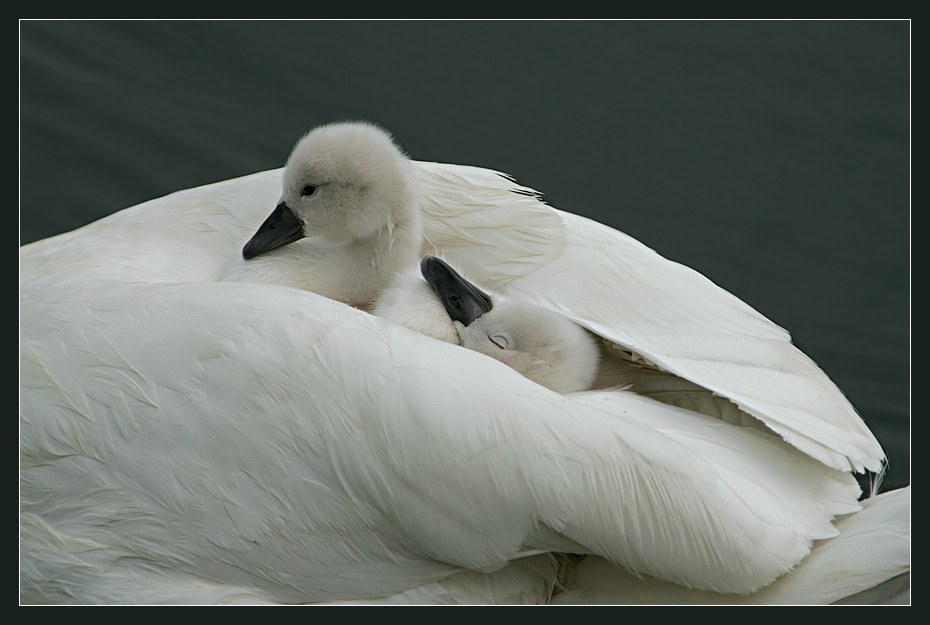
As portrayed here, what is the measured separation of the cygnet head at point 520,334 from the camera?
7.80 feet

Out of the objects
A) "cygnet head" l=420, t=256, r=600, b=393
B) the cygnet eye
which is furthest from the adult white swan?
the cygnet eye

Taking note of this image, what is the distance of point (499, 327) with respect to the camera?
8.03 ft

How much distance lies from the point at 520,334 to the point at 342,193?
0.58 metres

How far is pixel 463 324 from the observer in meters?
2.45

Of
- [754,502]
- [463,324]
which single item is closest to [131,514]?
[463,324]

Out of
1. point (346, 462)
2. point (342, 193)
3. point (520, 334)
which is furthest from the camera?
point (342, 193)

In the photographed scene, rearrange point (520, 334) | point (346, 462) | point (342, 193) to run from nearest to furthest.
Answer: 1. point (346, 462)
2. point (520, 334)
3. point (342, 193)

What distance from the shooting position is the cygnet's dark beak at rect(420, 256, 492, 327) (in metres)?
2.43

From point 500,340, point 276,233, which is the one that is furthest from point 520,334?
point 276,233

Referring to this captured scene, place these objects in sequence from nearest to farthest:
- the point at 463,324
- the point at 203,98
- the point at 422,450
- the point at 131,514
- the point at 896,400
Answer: the point at 422,450 < the point at 131,514 < the point at 463,324 < the point at 896,400 < the point at 203,98

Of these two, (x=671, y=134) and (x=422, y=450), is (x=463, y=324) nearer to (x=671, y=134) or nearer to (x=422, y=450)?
(x=422, y=450)

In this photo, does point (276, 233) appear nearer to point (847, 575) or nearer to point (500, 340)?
point (500, 340)

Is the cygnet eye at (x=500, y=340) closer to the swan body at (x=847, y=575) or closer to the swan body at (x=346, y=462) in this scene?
the swan body at (x=346, y=462)

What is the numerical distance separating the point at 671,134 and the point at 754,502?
296 cm
